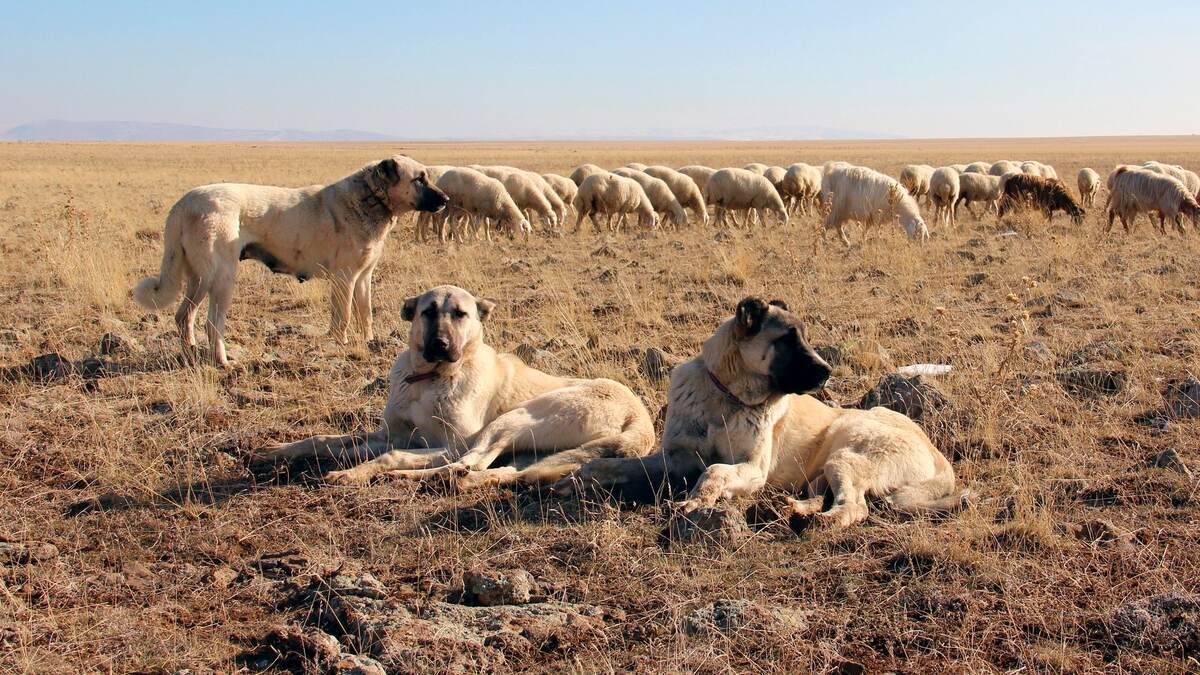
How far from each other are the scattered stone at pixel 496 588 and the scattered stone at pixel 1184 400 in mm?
4850

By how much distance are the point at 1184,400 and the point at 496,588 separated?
523 centimetres

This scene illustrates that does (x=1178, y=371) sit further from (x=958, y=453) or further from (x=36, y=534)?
(x=36, y=534)

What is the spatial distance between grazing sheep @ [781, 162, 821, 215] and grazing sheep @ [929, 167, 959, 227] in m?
3.53

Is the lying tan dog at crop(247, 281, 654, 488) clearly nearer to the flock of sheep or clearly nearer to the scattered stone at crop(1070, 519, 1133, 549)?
the scattered stone at crop(1070, 519, 1133, 549)

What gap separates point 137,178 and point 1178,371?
40.1m

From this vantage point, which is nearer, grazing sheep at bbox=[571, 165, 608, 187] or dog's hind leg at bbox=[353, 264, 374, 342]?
dog's hind leg at bbox=[353, 264, 374, 342]

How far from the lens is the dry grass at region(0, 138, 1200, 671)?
364cm

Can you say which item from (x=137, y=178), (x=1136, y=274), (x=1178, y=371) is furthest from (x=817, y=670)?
(x=137, y=178)

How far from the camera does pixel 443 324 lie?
19.1ft

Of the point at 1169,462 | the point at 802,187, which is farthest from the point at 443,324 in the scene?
the point at 802,187

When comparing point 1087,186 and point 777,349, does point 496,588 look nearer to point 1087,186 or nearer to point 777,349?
point 777,349

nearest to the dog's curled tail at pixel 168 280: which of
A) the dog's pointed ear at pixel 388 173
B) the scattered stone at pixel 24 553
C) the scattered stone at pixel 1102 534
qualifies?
the dog's pointed ear at pixel 388 173

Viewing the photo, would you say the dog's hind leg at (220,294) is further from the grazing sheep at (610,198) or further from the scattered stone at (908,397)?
the grazing sheep at (610,198)

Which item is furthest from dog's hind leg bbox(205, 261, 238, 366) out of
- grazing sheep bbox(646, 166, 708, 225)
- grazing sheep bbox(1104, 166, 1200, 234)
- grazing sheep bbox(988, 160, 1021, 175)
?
grazing sheep bbox(988, 160, 1021, 175)
